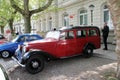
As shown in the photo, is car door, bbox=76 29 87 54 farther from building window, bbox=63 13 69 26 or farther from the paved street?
building window, bbox=63 13 69 26

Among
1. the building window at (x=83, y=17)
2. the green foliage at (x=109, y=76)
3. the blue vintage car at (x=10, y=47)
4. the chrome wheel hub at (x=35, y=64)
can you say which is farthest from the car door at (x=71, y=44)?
the building window at (x=83, y=17)

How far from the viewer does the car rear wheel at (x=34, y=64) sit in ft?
26.2

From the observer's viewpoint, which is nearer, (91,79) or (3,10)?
(91,79)

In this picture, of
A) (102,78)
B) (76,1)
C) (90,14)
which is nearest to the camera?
(102,78)

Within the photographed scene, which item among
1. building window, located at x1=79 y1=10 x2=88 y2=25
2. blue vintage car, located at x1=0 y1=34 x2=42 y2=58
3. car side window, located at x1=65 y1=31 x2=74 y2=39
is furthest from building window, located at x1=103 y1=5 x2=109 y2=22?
car side window, located at x1=65 y1=31 x2=74 y2=39

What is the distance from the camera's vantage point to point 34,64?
→ 807 cm

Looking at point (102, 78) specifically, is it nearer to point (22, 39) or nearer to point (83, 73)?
point (83, 73)

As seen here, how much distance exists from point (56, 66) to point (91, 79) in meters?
2.61

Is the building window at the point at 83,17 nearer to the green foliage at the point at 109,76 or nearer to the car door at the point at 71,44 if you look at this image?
the car door at the point at 71,44

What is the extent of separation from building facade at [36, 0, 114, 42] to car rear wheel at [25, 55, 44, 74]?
31.8ft

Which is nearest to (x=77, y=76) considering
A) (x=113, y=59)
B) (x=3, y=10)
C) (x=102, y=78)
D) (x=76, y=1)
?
(x=102, y=78)

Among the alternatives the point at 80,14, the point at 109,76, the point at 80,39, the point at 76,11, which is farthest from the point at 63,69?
the point at 76,11

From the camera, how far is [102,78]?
6.75m

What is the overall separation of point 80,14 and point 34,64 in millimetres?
15050
